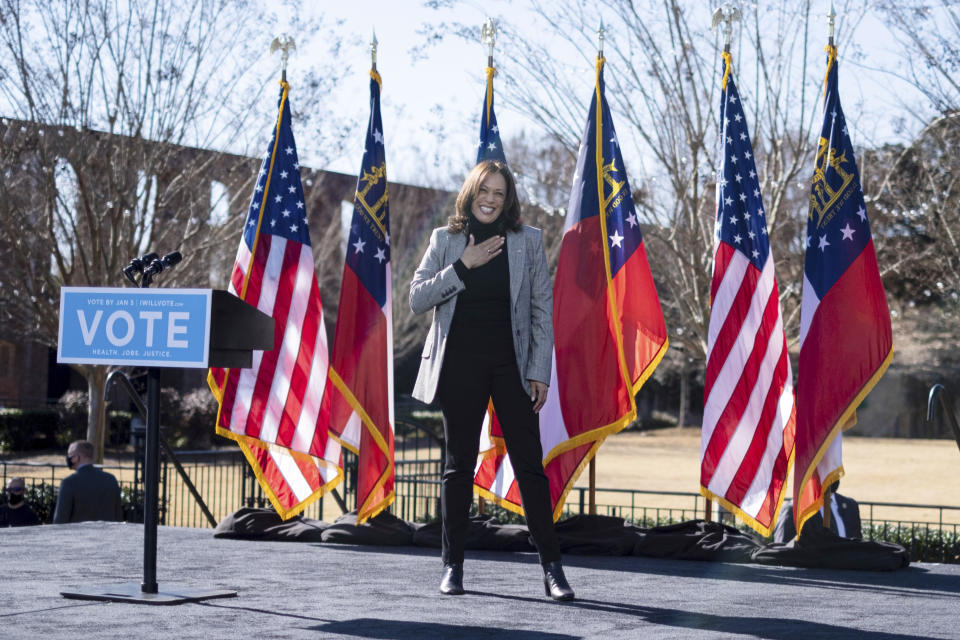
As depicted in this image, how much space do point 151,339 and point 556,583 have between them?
6.33 ft

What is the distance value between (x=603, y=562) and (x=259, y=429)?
2453mm

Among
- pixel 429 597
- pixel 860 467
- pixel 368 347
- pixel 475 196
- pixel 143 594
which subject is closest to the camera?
pixel 143 594

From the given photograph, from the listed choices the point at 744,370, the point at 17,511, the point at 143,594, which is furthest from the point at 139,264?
the point at 17,511

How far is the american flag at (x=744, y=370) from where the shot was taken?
6.86m

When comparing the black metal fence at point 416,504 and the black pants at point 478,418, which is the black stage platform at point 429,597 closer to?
the black pants at point 478,418

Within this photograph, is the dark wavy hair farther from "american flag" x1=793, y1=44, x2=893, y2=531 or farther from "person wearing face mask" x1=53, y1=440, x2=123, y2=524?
"person wearing face mask" x1=53, y1=440, x2=123, y2=524

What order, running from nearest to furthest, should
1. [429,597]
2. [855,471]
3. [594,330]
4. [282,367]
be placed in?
[429,597] → [594,330] → [282,367] → [855,471]

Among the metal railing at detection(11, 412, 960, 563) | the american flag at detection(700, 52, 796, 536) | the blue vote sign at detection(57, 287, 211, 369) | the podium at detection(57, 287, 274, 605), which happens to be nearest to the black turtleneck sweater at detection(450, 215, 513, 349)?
the podium at detection(57, 287, 274, 605)

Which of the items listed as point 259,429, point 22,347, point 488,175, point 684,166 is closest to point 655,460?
point 22,347

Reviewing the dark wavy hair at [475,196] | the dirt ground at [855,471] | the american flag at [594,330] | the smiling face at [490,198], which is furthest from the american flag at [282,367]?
the dirt ground at [855,471]

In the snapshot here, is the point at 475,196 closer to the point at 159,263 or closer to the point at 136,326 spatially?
the point at 159,263

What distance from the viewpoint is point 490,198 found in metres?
5.31

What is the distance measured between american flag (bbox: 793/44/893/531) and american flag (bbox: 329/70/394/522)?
2.34m

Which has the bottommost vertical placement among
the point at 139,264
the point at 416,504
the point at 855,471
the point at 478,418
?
the point at 855,471
